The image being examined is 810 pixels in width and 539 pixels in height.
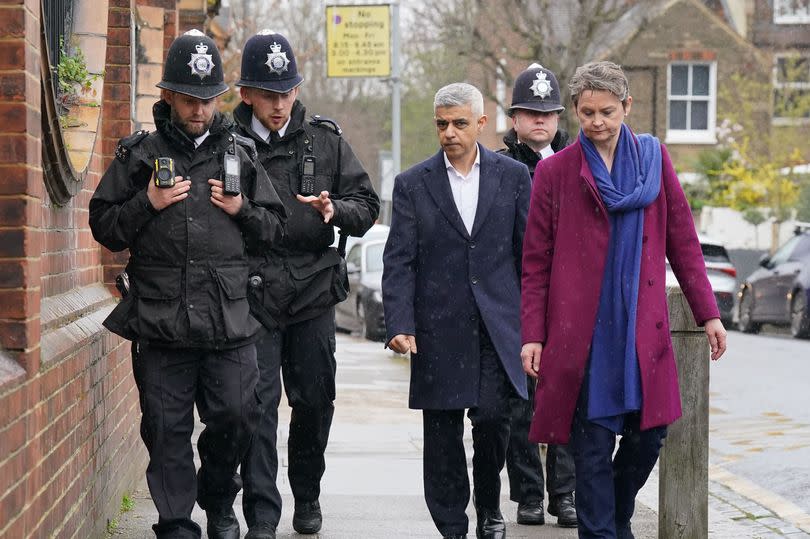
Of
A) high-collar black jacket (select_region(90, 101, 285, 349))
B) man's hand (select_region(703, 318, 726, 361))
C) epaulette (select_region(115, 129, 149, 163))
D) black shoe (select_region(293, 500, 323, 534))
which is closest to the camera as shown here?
man's hand (select_region(703, 318, 726, 361))

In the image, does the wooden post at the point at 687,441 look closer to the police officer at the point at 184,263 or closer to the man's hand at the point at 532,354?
Answer: the man's hand at the point at 532,354

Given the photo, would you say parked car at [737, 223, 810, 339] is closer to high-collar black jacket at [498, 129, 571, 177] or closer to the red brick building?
high-collar black jacket at [498, 129, 571, 177]

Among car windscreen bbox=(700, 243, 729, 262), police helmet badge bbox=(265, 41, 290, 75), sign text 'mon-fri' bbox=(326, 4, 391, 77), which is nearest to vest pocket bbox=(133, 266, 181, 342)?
police helmet badge bbox=(265, 41, 290, 75)

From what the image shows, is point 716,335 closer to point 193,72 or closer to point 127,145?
point 193,72

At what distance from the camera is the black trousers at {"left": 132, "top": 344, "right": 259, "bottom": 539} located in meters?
5.89

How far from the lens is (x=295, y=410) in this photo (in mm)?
6922

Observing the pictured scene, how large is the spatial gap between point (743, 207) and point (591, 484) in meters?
35.4

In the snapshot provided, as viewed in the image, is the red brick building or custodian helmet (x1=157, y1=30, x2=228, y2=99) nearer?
Answer: the red brick building

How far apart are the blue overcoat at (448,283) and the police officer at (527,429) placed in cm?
94

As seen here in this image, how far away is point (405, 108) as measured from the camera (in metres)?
59.7

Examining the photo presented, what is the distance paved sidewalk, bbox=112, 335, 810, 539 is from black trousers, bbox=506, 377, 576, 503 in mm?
164

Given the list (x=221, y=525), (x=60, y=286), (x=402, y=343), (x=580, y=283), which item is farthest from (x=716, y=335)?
(x=60, y=286)

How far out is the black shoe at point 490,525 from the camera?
641 centimetres

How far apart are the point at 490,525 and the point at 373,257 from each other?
17.5 m
